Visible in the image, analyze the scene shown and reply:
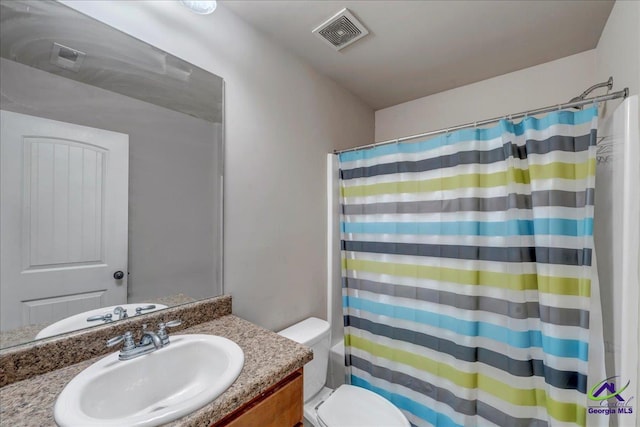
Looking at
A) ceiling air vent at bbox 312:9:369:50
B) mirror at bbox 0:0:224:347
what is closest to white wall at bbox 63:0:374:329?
mirror at bbox 0:0:224:347

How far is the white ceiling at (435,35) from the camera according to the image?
50.7 inches

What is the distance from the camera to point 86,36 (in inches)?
36.5

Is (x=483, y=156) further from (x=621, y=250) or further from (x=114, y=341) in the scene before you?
(x=114, y=341)

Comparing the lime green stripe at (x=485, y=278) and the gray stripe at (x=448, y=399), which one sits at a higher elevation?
the lime green stripe at (x=485, y=278)

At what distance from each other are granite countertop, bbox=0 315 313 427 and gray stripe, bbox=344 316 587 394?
913 millimetres

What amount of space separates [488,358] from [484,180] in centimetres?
92

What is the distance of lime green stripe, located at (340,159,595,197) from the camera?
3.68ft

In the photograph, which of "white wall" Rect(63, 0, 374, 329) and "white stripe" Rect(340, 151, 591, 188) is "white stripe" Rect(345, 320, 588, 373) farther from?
"white stripe" Rect(340, 151, 591, 188)

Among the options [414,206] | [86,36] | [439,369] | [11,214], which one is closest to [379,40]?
[414,206]

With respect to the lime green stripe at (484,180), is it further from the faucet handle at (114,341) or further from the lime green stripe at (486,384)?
the faucet handle at (114,341)

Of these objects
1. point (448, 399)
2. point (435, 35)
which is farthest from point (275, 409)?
point (435, 35)

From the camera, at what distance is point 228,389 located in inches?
27.9

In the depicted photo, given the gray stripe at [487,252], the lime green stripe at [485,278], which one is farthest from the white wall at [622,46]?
the lime green stripe at [485,278]

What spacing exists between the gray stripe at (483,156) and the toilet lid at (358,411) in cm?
132
